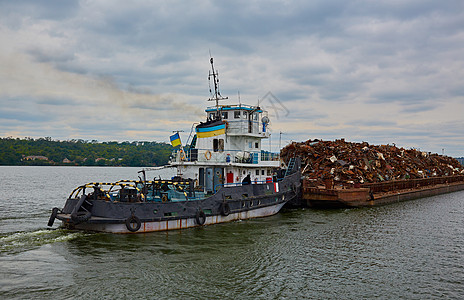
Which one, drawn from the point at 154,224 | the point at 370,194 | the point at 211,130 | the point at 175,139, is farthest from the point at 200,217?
the point at 370,194

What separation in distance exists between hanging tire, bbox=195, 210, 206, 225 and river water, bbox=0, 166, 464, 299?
1.38 ft

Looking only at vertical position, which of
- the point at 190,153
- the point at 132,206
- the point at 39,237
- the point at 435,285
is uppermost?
the point at 190,153

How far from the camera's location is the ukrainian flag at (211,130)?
21172 millimetres

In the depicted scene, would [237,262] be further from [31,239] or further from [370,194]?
[370,194]

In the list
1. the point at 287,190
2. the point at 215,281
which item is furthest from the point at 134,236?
the point at 287,190

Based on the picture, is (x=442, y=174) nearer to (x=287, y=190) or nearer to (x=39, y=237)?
(x=287, y=190)

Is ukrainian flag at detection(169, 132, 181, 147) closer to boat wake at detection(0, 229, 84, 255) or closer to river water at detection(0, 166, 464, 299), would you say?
river water at detection(0, 166, 464, 299)

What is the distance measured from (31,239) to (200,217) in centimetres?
726

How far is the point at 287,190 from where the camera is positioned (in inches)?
920

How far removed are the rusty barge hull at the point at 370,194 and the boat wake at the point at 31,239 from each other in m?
16.0

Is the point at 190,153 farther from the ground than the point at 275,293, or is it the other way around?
the point at 190,153

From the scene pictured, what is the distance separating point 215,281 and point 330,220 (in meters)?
12.0

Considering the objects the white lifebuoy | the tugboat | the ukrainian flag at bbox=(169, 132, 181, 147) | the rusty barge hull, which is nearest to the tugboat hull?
the tugboat

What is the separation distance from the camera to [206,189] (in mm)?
20406
